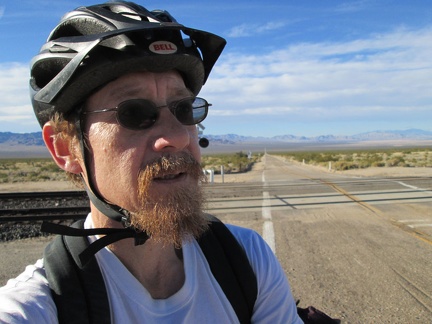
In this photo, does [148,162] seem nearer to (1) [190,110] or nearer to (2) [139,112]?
(2) [139,112]

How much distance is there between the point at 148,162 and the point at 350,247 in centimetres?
569

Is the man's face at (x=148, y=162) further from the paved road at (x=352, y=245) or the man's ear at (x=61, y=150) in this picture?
the paved road at (x=352, y=245)

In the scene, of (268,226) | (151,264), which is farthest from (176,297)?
(268,226)

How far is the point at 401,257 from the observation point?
5594 mm

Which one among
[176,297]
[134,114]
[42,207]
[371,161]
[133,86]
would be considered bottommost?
[371,161]

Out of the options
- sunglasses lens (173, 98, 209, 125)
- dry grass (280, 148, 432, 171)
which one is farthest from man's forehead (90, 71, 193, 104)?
dry grass (280, 148, 432, 171)

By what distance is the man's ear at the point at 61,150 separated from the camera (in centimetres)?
172

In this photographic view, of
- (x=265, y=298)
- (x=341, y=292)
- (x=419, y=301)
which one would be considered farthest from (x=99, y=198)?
(x=419, y=301)

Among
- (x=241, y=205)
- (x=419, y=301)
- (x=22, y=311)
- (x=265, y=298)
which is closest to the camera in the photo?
(x=22, y=311)

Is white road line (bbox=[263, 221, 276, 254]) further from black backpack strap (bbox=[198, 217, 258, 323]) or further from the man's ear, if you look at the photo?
the man's ear

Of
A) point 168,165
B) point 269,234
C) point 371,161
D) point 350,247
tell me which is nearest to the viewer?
point 168,165

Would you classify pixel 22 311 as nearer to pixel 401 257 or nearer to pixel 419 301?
pixel 419 301

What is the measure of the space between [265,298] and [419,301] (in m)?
3.58

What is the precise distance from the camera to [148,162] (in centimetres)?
145
